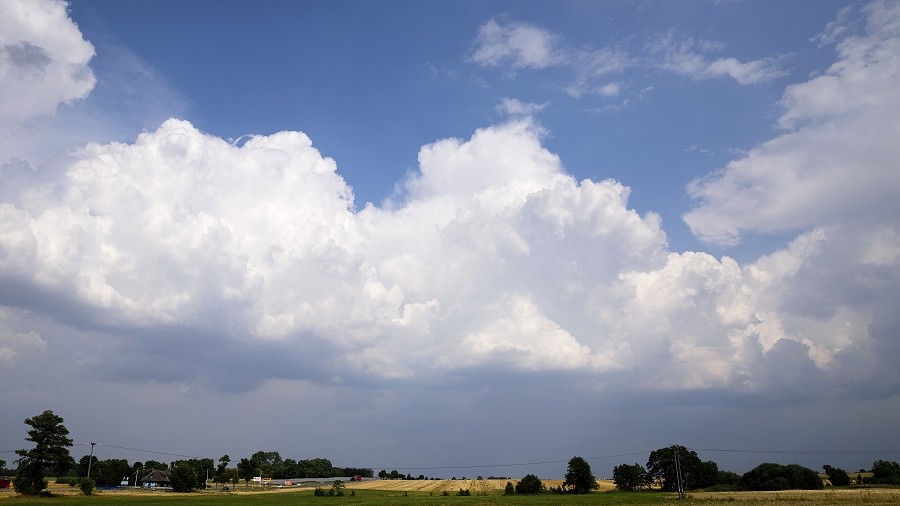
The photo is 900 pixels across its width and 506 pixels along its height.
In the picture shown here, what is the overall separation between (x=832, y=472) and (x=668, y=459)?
132 ft

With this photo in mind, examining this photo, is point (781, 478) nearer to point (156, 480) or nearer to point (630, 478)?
point (630, 478)

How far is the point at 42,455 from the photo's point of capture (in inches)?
4343

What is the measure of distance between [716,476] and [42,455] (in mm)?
154258

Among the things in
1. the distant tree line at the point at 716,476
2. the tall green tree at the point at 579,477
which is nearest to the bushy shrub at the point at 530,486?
the tall green tree at the point at 579,477

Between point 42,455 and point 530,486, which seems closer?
point 42,455

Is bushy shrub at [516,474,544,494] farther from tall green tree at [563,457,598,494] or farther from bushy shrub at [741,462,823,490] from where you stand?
bushy shrub at [741,462,823,490]

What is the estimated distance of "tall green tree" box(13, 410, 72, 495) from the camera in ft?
356

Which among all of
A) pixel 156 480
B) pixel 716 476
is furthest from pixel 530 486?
pixel 156 480

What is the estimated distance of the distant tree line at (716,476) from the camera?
140 metres

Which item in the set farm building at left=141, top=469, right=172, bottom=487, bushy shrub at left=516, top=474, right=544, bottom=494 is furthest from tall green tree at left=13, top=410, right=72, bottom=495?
bushy shrub at left=516, top=474, right=544, bottom=494

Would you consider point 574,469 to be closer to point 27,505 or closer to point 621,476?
point 621,476

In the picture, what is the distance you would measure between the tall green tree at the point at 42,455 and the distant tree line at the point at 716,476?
124m

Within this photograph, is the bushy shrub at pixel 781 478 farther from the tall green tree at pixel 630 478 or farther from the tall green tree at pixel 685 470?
the tall green tree at pixel 630 478

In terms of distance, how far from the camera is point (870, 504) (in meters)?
78.1
